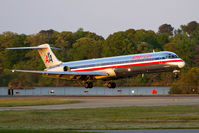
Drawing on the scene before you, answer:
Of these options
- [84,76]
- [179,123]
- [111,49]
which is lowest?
[179,123]

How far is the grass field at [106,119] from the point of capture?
1009 inches

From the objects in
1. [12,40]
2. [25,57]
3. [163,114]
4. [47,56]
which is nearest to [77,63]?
[47,56]

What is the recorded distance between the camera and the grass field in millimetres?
25630

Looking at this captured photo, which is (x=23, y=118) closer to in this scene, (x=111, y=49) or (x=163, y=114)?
(x=163, y=114)

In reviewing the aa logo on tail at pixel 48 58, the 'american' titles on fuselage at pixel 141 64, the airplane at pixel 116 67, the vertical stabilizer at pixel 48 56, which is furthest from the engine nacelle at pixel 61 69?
the 'american' titles on fuselage at pixel 141 64

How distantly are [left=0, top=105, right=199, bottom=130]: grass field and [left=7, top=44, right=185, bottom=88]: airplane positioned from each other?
1332cm

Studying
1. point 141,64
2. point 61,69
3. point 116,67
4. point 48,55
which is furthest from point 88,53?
point 141,64

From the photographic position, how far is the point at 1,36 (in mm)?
123812

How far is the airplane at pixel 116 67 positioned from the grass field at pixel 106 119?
1332 centimetres

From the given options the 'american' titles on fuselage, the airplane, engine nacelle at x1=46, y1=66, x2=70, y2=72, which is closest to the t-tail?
the airplane

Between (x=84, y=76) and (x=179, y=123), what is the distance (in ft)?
103

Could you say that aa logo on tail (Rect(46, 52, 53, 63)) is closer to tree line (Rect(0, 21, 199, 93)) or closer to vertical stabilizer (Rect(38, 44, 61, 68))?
vertical stabilizer (Rect(38, 44, 61, 68))

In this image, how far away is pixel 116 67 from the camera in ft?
174

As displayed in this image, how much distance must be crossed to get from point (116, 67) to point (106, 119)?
23.3 m
